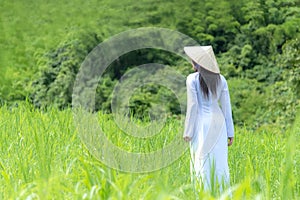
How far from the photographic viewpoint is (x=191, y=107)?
4.30 meters

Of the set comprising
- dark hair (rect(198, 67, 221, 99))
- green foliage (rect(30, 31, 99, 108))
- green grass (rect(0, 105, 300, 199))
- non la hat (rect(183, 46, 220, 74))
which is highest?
non la hat (rect(183, 46, 220, 74))

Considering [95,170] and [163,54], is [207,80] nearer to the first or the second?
[95,170]

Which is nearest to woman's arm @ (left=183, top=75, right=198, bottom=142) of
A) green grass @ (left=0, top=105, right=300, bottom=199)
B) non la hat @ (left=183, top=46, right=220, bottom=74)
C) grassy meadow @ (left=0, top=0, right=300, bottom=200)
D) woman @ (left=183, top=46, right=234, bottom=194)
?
woman @ (left=183, top=46, right=234, bottom=194)

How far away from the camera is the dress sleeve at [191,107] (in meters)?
4.28

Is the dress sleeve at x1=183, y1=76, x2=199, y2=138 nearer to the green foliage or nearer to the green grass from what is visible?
the green grass

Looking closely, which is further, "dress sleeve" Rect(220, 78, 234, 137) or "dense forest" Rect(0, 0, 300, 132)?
"dense forest" Rect(0, 0, 300, 132)

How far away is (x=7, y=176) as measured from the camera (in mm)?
3207

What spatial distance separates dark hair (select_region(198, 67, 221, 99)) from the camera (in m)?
4.28

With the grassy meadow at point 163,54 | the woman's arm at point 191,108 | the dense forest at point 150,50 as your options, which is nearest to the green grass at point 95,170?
the woman's arm at point 191,108

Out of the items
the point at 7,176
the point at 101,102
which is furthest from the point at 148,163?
the point at 101,102

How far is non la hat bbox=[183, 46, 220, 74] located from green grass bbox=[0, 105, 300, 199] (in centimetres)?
64

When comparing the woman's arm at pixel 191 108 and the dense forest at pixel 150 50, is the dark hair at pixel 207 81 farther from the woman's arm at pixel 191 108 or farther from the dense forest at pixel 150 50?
the dense forest at pixel 150 50

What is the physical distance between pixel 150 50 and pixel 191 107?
35.8 feet

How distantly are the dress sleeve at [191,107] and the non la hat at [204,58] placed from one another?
0.12 m
